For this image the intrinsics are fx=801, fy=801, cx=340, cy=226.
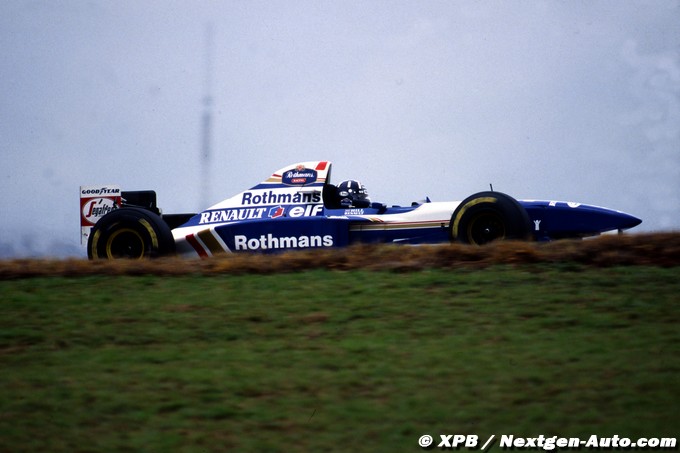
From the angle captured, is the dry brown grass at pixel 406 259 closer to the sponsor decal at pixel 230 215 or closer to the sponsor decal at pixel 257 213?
the sponsor decal at pixel 257 213

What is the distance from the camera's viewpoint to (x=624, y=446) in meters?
3.91

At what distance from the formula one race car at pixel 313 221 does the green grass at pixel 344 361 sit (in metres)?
2.31

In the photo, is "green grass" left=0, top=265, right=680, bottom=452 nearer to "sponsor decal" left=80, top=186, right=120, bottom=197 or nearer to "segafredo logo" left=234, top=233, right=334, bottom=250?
"segafredo logo" left=234, top=233, right=334, bottom=250

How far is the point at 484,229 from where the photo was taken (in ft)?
31.4

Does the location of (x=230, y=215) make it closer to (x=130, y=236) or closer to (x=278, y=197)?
(x=278, y=197)

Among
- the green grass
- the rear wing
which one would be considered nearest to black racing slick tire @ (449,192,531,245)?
the green grass

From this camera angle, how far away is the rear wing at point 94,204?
11820 mm

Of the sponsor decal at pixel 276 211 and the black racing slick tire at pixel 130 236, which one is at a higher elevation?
the sponsor decal at pixel 276 211

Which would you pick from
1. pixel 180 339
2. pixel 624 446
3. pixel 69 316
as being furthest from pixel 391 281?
pixel 624 446

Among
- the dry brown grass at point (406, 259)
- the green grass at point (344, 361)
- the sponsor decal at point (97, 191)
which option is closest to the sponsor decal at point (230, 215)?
the sponsor decal at point (97, 191)

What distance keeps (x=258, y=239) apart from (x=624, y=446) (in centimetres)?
760


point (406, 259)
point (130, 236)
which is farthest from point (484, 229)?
point (130, 236)

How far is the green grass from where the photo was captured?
4246 millimetres

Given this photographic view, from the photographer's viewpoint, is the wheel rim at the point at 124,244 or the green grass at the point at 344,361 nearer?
the green grass at the point at 344,361
